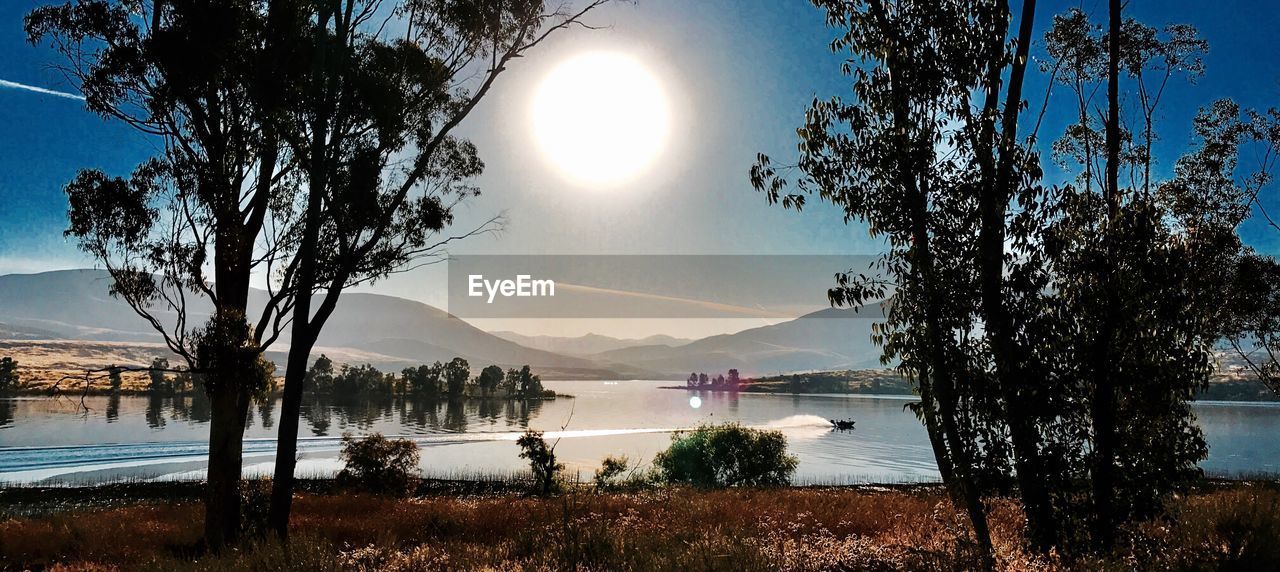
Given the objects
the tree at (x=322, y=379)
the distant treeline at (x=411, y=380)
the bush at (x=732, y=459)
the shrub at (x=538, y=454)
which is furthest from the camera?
the distant treeline at (x=411, y=380)

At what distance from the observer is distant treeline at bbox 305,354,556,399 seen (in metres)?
118

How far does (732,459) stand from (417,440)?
40721 mm

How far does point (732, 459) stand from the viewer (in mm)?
31484

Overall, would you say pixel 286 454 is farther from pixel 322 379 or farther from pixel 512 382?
pixel 512 382

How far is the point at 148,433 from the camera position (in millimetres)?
60281

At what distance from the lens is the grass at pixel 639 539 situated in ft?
22.7

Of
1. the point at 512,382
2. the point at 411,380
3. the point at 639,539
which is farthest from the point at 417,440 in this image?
the point at 512,382

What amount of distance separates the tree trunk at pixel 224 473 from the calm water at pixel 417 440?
40.8 ft

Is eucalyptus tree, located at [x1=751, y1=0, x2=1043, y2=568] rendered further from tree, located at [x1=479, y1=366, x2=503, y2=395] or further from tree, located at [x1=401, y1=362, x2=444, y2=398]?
tree, located at [x1=401, y1=362, x2=444, y2=398]

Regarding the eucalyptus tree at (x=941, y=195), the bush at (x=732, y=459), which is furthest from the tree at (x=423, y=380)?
the eucalyptus tree at (x=941, y=195)

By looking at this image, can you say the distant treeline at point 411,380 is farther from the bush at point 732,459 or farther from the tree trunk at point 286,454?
the tree trunk at point 286,454

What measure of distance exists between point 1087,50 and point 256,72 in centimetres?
1871

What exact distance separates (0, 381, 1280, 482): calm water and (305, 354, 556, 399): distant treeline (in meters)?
6.63

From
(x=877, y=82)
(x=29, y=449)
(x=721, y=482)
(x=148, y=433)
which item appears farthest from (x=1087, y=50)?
(x=148, y=433)
